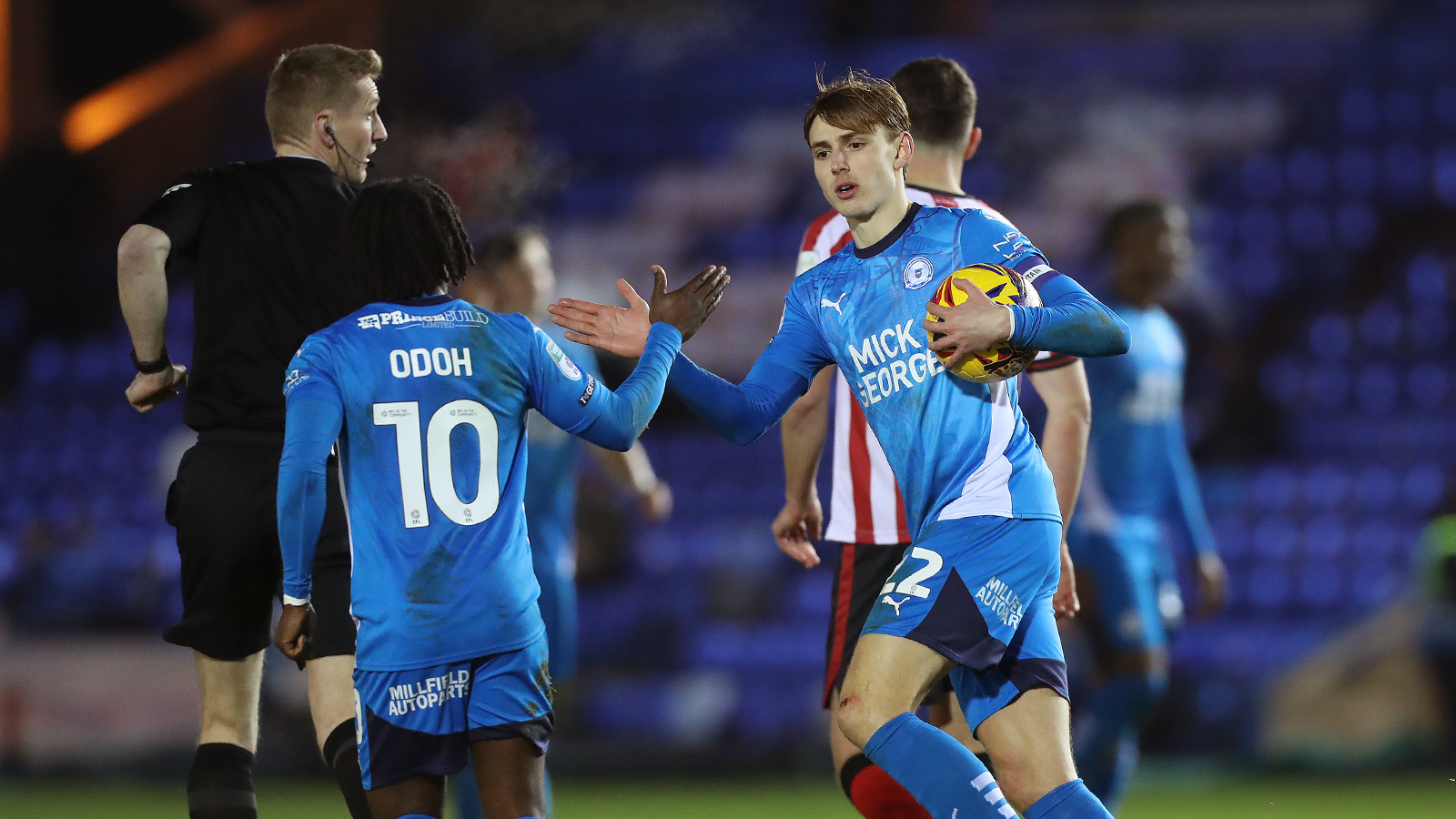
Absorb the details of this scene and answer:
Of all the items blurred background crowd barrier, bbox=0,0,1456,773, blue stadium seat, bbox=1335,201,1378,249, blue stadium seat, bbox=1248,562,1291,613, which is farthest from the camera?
blue stadium seat, bbox=1335,201,1378,249

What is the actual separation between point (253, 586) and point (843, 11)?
1060 centimetres

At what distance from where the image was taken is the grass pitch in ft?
21.4

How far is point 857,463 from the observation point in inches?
162

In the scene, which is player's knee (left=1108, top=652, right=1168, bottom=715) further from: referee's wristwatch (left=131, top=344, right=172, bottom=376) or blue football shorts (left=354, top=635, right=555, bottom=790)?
referee's wristwatch (left=131, top=344, right=172, bottom=376)

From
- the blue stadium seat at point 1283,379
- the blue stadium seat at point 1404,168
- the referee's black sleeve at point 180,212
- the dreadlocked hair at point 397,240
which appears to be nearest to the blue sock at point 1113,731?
the dreadlocked hair at point 397,240

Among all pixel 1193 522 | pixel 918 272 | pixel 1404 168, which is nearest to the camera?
pixel 918 272

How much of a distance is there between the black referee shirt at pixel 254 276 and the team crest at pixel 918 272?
4.71 feet

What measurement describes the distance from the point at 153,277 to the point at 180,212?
19cm

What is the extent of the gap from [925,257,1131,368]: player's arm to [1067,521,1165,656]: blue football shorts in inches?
95.7

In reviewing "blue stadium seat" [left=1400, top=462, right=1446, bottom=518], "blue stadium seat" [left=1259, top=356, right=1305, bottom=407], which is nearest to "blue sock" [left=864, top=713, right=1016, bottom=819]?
"blue stadium seat" [left=1400, top=462, right=1446, bottom=518]

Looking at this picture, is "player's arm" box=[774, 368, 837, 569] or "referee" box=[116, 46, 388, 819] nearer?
"referee" box=[116, 46, 388, 819]

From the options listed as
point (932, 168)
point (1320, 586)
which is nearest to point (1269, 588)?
point (1320, 586)

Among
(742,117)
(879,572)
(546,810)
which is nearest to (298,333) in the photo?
(546,810)

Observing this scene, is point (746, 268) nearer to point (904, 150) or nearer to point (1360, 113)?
point (1360, 113)
